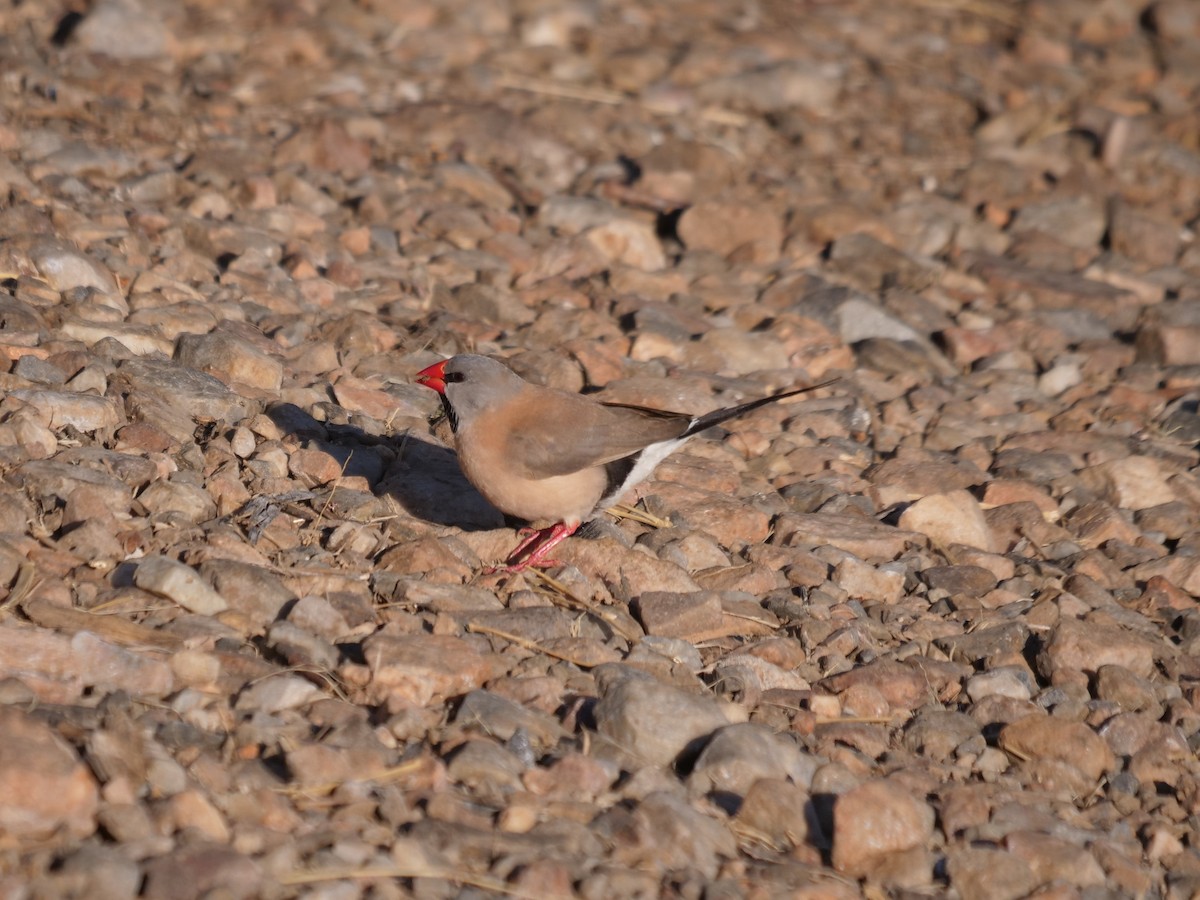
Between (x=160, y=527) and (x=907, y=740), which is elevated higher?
(x=160, y=527)

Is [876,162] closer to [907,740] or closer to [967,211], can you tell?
[967,211]

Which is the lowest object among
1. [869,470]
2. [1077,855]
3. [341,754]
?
[869,470]

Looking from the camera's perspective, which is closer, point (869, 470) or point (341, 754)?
point (341, 754)

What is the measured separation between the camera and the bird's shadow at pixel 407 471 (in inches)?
Answer: 225

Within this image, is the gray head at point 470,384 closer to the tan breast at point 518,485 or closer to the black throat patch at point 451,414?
the black throat patch at point 451,414

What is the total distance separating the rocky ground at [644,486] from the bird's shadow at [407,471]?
0.03 meters

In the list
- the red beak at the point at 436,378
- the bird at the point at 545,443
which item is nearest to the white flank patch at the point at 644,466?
the bird at the point at 545,443

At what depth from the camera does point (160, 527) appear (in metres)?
4.83

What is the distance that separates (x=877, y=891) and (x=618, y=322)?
13.4ft

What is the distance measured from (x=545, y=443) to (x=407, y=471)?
2.31 ft

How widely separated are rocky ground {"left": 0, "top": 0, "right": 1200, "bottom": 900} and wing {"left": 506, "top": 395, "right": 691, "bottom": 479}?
36 cm

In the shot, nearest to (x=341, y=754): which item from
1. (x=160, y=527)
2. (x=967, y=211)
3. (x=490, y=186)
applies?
(x=160, y=527)

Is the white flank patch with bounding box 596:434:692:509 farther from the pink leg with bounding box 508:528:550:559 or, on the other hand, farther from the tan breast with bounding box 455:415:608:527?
the pink leg with bounding box 508:528:550:559

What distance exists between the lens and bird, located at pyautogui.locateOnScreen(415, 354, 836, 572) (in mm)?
5457
